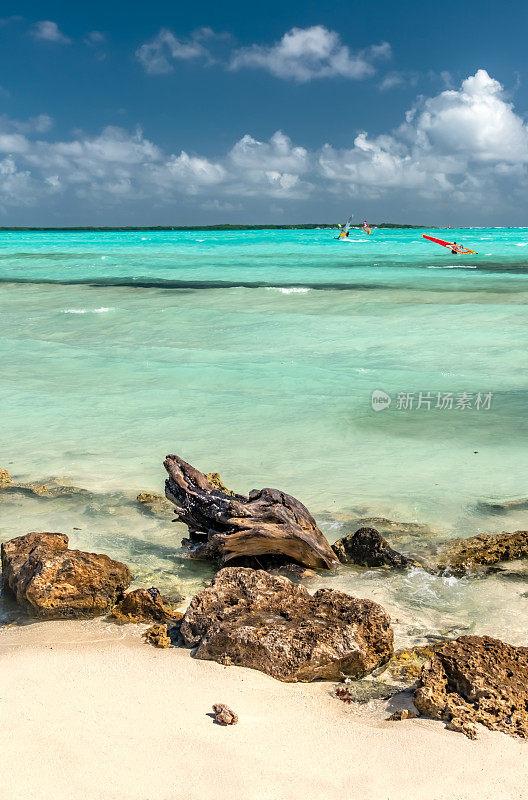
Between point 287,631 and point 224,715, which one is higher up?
point 287,631

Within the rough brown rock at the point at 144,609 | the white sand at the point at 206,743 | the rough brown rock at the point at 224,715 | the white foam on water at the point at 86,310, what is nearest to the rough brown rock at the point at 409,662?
the white sand at the point at 206,743

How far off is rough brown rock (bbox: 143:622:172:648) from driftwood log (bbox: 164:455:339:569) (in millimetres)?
806

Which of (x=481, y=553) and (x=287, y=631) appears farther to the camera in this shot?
(x=481, y=553)

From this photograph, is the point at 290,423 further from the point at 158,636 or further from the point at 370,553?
the point at 158,636

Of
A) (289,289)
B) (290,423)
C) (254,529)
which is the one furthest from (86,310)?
(254,529)

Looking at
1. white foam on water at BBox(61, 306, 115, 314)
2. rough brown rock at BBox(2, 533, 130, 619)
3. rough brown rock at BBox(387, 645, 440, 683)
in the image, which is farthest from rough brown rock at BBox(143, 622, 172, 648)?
white foam on water at BBox(61, 306, 115, 314)

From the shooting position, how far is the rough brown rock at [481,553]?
468 centimetres

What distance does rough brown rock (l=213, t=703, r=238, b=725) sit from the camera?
2.95 metres

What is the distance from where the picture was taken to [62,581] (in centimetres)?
401

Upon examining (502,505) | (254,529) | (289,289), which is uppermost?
(289,289)

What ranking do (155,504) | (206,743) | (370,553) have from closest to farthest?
1. (206,743)
2. (370,553)
3. (155,504)

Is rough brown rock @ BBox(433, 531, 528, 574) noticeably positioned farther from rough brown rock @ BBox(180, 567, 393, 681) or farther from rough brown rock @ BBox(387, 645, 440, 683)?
rough brown rock @ BBox(180, 567, 393, 681)

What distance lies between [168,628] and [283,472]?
314 centimetres

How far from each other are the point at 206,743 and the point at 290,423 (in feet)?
19.4
